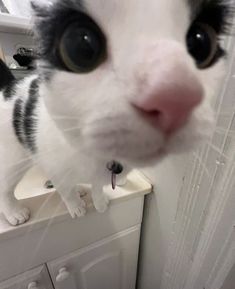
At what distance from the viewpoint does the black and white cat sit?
182 mm

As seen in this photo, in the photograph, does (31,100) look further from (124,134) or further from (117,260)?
(117,260)

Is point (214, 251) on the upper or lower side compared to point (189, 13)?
lower

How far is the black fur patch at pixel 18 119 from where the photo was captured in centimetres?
47

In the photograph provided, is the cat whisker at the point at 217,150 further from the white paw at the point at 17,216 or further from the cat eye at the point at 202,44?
the white paw at the point at 17,216

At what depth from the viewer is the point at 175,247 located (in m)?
0.60

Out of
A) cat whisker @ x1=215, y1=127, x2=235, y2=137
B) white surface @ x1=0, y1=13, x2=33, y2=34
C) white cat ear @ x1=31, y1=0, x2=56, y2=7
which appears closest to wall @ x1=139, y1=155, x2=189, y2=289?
cat whisker @ x1=215, y1=127, x2=235, y2=137

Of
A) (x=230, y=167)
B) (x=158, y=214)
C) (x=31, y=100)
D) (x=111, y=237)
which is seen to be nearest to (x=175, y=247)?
(x=158, y=214)

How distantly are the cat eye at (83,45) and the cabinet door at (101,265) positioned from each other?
0.61 m

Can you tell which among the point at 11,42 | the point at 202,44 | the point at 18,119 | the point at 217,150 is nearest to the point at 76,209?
the point at 18,119

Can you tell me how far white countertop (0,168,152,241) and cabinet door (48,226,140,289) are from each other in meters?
0.18

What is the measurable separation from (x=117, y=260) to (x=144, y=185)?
1.09 ft

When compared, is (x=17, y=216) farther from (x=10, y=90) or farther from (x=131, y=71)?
(x=131, y=71)

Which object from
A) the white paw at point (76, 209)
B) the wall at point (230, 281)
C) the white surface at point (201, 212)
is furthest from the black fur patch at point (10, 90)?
the wall at point (230, 281)

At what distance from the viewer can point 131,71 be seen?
185mm
